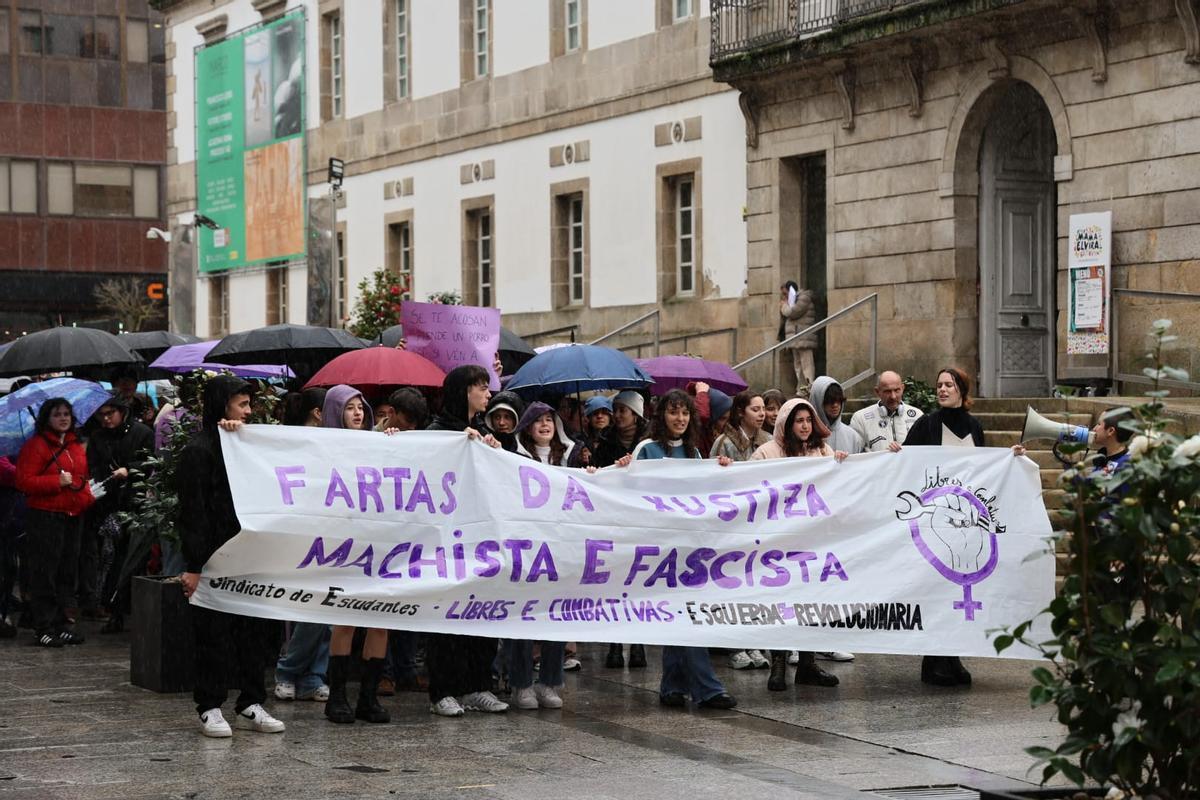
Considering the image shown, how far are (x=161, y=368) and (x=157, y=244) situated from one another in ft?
158

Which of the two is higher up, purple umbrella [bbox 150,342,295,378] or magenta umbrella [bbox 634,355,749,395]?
purple umbrella [bbox 150,342,295,378]

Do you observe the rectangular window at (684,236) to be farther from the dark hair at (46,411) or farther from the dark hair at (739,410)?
the dark hair at (739,410)

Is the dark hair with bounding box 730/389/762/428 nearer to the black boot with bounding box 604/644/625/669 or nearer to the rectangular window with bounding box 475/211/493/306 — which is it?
the black boot with bounding box 604/644/625/669

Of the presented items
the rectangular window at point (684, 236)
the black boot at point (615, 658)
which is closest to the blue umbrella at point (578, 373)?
the black boot at point (615, 658)

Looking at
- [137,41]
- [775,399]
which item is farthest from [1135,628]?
[137,41]

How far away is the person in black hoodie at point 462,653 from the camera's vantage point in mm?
11703

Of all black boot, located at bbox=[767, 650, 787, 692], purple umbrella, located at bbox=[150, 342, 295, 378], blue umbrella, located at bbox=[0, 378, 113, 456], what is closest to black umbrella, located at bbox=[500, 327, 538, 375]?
purple umbrella, located at bbox=[150, 342, 295, 378]

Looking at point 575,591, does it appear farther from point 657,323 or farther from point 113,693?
point 657,323

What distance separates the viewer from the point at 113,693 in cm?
1245

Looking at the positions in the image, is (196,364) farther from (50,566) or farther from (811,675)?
(811,675)

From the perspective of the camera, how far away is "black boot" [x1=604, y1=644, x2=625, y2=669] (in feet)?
45.8

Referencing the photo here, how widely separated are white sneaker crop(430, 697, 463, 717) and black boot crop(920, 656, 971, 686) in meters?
3.03

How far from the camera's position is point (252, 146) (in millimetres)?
42719

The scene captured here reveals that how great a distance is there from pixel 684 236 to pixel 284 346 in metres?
11.4
